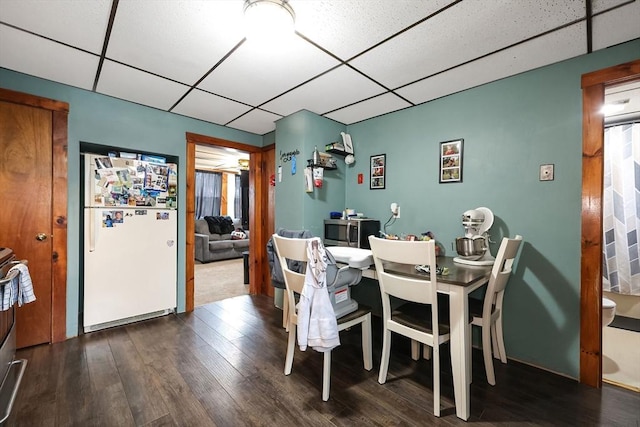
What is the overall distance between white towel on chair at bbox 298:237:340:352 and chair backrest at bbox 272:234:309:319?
0.31 ft

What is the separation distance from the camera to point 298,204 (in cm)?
300

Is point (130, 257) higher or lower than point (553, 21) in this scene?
lower

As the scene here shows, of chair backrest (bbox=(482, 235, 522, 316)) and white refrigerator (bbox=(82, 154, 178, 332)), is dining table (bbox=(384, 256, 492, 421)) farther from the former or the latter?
white refrigerator (bbox=(82, 154, 178, 332))

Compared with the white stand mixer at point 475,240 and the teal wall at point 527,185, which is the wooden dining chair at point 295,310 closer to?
the white stand mixer at point 475,240

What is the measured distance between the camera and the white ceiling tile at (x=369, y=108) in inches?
103

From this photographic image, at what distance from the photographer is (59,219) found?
7.69 ft

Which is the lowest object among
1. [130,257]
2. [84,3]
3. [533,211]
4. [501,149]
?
[130,257]

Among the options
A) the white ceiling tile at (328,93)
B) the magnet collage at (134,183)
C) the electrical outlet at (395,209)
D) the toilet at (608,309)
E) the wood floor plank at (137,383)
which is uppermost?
the white ceiling tile at (328,93)

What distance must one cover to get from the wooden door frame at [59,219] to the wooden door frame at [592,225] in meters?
4.06

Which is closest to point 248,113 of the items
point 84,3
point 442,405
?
point 84,3

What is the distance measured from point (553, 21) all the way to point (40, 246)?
13.1 feet

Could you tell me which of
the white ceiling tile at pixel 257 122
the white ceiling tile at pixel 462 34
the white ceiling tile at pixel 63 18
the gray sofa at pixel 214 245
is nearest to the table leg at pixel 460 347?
the white ceiling tile at pixel 462 34

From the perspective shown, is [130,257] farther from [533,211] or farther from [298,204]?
[533,211]

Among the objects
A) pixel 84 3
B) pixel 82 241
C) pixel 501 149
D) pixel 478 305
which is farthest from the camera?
pixel 82 241
